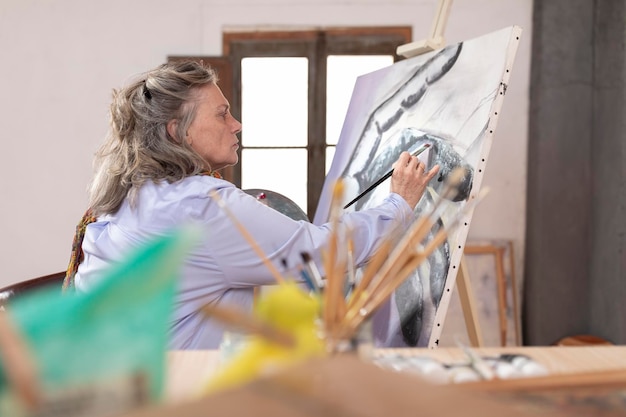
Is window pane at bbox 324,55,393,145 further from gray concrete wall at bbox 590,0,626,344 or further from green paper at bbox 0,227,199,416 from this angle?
green paper at bbox 0,227,199,416

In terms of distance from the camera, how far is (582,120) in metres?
4.21

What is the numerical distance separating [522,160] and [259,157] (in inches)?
64.2

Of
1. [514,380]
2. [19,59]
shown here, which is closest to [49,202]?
[19,59]

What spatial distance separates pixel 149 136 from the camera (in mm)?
2137

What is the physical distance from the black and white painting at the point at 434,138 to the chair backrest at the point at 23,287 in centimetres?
107

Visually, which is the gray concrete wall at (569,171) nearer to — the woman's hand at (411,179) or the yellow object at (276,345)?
the woman's hand at (411,179)

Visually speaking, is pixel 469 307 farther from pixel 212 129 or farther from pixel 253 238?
pixel 212 129

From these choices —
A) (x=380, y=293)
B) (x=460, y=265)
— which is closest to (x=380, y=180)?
(x=460, y=265)

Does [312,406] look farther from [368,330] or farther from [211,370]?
[211,370]

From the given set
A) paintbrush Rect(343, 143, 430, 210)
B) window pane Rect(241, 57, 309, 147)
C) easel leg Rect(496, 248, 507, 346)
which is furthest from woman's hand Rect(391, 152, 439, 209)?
window pane Rect(241, 57, 309, 147)

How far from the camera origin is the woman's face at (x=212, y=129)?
2186 millimetres

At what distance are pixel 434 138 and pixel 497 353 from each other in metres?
1.33

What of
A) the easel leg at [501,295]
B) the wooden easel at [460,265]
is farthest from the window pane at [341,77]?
the wooden easel at [460,265]

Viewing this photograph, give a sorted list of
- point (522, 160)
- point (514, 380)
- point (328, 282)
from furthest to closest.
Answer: point (522, 160) < point (328, 282) < point (514, 380)
